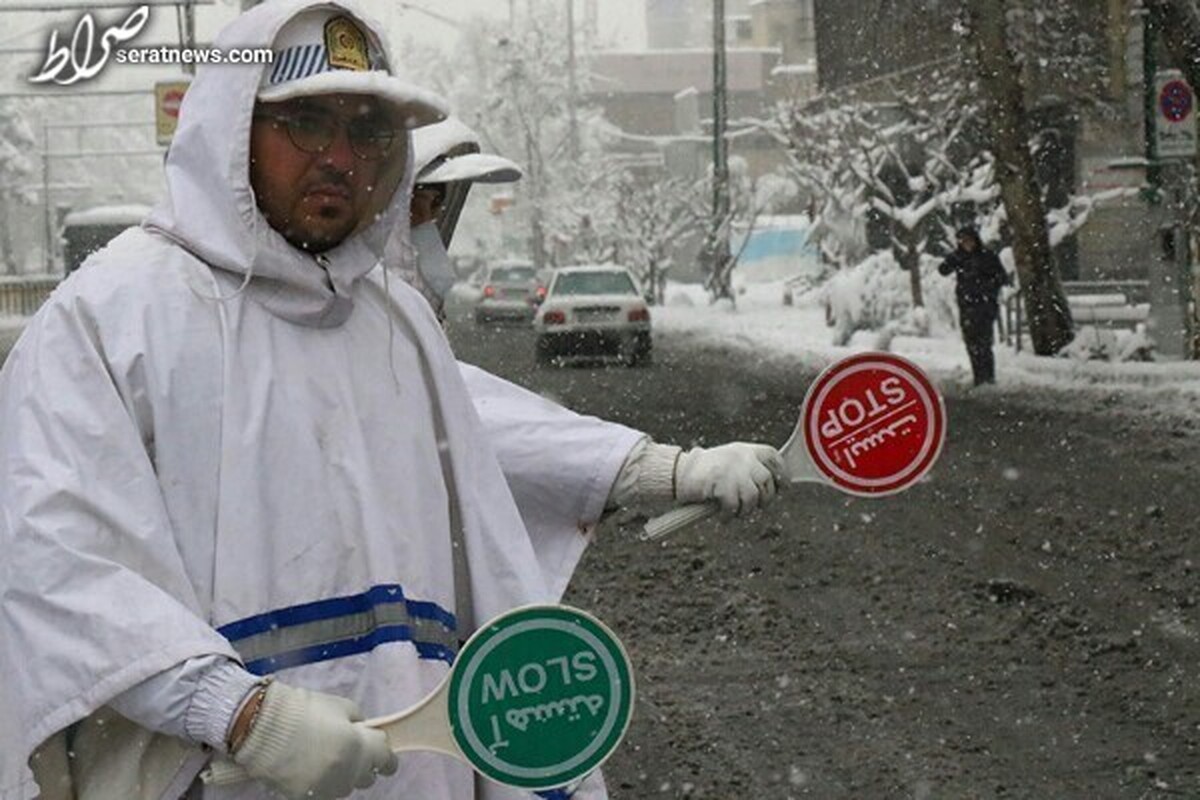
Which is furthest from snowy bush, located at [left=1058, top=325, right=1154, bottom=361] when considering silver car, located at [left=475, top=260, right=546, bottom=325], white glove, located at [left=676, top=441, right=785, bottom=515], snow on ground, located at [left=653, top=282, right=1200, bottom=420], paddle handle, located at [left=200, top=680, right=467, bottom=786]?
silver car, located at [left=475, top=260, right=546, bottom=325]

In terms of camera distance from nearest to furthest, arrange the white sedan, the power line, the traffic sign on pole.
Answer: the traffic sign on pole < the power line < the white sedan

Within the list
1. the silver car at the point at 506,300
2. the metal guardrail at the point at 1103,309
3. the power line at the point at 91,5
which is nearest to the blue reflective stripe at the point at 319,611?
the metal guardrail at the point at 1103,309

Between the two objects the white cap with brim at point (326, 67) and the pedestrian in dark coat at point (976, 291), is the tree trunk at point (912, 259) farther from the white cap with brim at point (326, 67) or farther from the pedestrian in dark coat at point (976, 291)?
the white cap with brim at point (326, 67)

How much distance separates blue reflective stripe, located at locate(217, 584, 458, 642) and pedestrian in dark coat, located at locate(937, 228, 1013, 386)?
17638 mm

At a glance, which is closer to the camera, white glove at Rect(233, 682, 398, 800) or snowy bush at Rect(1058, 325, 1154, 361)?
white glove at Rect(233, 682, 398, 800)

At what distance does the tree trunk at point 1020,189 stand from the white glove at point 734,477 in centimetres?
1966

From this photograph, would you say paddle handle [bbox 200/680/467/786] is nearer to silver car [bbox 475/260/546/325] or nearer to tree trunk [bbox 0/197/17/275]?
silver car [bbox 475/260/546/325]

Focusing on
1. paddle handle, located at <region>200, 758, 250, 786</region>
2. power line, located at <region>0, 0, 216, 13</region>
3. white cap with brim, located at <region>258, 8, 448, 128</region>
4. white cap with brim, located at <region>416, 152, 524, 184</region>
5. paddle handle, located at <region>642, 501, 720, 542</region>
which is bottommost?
paddle handle, located at <region>200, 758, 250, 786</region>

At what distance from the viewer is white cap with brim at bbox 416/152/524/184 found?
201 inches

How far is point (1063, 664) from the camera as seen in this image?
7.55m

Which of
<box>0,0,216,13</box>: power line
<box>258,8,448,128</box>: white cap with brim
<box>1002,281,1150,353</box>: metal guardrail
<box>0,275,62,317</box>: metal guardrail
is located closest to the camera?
<box>258,8,448,128</box>: white cap with brim

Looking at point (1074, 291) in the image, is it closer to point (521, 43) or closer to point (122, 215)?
point (122, 215)

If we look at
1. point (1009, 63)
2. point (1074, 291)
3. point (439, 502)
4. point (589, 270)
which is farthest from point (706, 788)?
point (1074, 291)

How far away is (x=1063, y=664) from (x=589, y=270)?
21.8 metres
